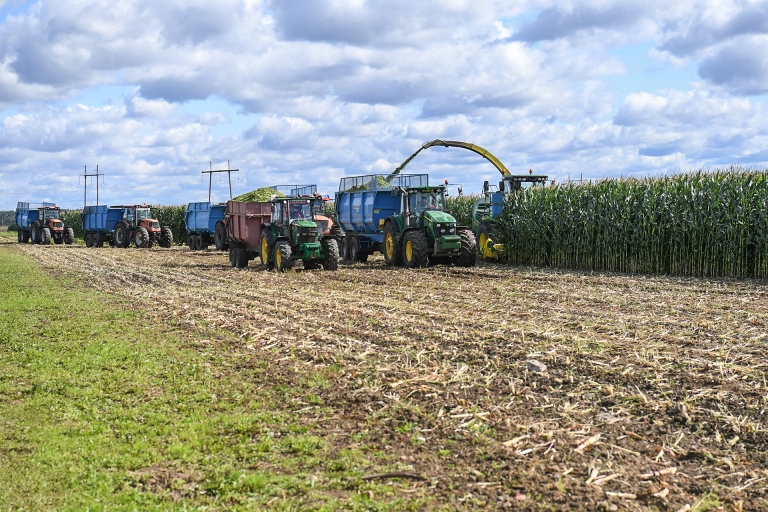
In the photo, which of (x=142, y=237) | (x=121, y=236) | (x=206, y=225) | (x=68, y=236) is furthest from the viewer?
(x=68, y=236)

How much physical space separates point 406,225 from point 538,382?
14659mm

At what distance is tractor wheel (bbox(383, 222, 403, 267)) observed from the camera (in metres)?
22.5

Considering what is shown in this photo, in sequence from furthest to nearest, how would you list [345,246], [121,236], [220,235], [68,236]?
[68,236] → [121,236] → [220,235] → [345,246]

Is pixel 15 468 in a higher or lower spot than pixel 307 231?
lower

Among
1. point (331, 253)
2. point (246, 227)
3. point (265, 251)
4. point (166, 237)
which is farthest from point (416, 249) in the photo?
point (166, 237)

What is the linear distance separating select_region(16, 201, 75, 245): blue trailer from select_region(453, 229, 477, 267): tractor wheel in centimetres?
2975

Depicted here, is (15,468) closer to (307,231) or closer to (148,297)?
(148,297)

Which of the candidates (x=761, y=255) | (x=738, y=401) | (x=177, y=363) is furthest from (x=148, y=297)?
(x=761, y=255)

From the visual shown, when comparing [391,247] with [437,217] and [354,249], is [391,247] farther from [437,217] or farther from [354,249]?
[354,249]

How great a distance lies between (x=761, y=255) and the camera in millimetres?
18875

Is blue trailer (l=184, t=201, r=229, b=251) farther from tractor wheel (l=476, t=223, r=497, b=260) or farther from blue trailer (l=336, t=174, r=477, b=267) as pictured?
tractor wheel (l=476, t=223, r=497, b=260)

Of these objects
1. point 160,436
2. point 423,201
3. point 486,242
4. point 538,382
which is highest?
point 423,201

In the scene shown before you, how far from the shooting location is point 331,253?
21281 millimetres

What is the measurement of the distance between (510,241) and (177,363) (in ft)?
57.2
